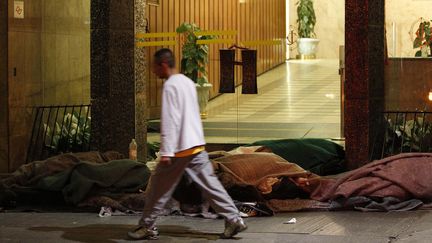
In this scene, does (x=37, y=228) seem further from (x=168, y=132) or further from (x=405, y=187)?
(x=405, y=187)

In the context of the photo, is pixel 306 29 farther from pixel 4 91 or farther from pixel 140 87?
pixel 4 91

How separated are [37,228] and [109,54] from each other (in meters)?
3.83

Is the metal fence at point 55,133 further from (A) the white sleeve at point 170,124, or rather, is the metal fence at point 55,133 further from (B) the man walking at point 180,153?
(A) the white sleeve at point 170,124

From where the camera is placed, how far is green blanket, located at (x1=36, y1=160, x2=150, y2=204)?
10867 mm

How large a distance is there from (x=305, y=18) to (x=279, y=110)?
4.99 feet

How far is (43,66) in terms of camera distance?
13852 mm

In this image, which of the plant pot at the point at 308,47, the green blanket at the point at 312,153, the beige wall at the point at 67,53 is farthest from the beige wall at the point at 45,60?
the plant pot at the point at 308,47

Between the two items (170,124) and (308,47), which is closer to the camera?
(170,124)

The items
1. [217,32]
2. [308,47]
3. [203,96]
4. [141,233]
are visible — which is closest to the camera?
[141,233]

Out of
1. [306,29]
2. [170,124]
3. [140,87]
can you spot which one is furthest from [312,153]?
[170,124]

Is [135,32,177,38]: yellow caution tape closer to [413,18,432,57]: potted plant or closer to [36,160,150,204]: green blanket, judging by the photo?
[36,160,150,204]: green blanket

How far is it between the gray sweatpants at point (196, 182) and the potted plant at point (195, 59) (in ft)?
16.3

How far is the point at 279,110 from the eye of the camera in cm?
1436

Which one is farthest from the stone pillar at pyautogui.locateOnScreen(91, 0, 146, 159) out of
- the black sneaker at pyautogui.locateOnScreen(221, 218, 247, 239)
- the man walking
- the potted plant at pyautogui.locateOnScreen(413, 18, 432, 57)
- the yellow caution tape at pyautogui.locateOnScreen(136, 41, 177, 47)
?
the black sneaker at pyautogui.locateOnScreen(221, 218, 247, 239)
